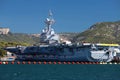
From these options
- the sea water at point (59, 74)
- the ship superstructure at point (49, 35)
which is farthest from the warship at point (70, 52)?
the sea water at point (59, 74)

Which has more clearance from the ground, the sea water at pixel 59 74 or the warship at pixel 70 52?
the warship at pixel 70 52

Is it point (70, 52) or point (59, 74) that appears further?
point (70, 52)

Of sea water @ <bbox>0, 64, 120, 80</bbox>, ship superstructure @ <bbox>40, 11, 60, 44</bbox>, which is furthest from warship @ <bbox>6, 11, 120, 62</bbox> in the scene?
sea water @ <bbox>0, 64, 120, 80</bbox>

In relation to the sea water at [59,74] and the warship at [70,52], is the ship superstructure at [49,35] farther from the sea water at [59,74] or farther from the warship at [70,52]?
the sea water at [59,74]

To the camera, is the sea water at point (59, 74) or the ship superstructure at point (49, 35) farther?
the ship superstructure at point (49, 35)

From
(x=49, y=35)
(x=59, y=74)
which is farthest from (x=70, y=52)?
(x=59, y=74)

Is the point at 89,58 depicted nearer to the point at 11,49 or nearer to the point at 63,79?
the point at 11,49

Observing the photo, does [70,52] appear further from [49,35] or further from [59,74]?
[59,74]

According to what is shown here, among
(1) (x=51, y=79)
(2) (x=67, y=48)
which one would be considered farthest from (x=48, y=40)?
(1) (x=51, y=79)

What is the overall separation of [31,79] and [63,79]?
436 cm

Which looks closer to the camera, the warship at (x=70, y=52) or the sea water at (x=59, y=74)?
the sea water at (x=59, y=74)

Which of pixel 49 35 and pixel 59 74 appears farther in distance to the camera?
pixel 49 35

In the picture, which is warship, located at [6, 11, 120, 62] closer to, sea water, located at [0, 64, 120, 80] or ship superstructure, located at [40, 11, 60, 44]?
ship superstructure, located at [40, 11, 60, 44]

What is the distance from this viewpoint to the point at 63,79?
57.5m
